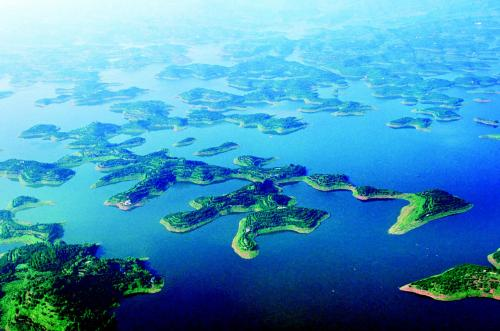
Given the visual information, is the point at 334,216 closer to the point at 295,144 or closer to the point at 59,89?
the point at 295,144

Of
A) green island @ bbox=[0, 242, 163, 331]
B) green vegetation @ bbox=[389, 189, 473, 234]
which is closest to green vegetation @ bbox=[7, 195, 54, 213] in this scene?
green island @ bbox=[0, 242, 163, 331]

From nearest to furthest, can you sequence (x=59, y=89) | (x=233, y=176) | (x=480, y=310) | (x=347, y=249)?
(x=480, y=310), (x=347, y=249), (x=233, y=176), (x=59, y=89)

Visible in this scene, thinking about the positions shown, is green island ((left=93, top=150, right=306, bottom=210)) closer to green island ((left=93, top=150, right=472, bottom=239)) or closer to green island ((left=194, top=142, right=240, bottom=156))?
green island ((left=93, top=150, right=472, bottom=239))

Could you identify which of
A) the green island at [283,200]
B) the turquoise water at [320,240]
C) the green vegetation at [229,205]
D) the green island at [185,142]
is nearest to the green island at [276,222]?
the green island at [283,200]

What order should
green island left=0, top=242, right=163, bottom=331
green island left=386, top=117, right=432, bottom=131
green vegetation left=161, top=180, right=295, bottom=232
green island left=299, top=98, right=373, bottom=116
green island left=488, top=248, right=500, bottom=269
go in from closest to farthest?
green island left=0, top=242, right=163, bottom=331 < green island left=488, top=248, right=500, bottom=269 < green vegetation left=161, top=180, right=295, bottom=232 < green island left=386, top=117, right=432, bottom=131 < green island left=299, top=98, right=373, bottom=116

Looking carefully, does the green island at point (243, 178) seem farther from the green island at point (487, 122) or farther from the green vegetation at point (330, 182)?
the green island at point (487, 122)

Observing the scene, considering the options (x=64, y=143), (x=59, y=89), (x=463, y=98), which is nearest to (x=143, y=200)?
(x=64, y=143)
